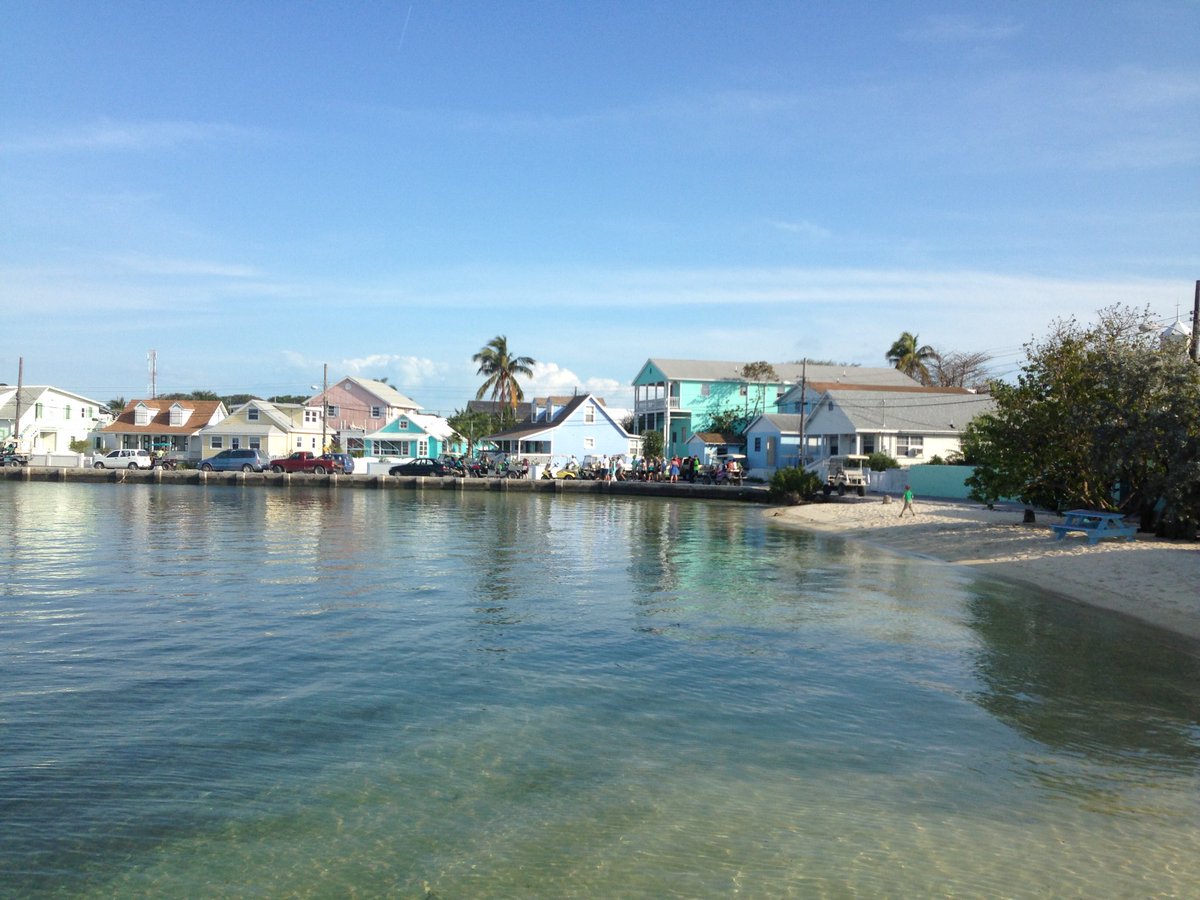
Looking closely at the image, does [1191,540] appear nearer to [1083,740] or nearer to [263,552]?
[1083,740]

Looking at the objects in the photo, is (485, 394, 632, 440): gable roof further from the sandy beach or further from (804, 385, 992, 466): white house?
the sandy beach

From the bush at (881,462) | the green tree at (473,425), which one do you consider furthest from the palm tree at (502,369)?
the bush at (881,462)

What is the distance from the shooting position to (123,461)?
2739 inches

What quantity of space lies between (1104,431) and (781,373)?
56.6 metres

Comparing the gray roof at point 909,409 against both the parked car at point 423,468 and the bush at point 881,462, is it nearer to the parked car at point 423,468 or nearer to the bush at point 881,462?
the bush at point 881,462

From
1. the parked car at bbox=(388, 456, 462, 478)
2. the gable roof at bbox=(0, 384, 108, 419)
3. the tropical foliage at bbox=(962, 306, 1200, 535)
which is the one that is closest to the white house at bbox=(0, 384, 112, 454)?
the gable roof at bbox=(0, 384, 108, 419)

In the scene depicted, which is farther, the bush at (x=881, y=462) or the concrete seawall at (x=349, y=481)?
the concrete seawall at (x=349, y=481)

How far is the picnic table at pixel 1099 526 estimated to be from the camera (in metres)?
25.7

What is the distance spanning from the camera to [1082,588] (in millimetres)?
21609

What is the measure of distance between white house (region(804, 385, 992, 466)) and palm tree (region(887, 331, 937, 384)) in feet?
91.3

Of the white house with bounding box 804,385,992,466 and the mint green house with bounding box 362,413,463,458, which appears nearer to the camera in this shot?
the white house with bounding box 804,385,992,466

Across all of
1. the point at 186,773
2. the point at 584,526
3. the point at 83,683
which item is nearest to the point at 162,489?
the point at 584,526

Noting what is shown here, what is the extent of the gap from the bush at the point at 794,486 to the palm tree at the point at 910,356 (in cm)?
4172

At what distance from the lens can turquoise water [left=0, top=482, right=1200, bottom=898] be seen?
7.62 metres
